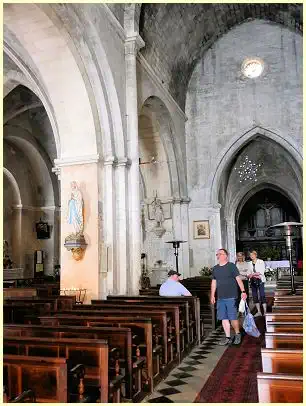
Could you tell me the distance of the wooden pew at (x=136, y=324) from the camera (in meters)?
5.72

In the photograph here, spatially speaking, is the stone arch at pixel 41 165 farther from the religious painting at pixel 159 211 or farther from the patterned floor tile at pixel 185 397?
the patterned floor tile at pixel 185 397

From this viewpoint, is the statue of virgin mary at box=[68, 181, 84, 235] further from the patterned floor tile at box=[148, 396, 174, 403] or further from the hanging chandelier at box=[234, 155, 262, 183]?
the hanging chandelier at box=[234, 155, 262, 183]

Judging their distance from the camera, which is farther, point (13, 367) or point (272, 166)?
point (272, 166)

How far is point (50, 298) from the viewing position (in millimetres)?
8867

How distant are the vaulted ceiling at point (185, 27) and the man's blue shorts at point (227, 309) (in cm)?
957

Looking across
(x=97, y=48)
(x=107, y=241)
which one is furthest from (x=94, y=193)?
(x=97, y=48)

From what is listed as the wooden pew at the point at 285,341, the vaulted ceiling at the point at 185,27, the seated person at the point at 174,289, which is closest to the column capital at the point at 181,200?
the vaulted ceiling at the point at 185,27

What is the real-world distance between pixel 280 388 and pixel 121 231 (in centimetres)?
878

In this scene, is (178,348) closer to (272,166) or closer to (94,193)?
(94,193)

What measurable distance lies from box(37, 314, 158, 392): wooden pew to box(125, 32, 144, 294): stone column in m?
5.36

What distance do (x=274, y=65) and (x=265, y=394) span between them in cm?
1830

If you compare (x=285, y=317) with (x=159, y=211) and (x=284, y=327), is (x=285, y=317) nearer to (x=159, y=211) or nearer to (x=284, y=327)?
(x=284, y=327)

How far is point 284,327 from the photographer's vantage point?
4559 mm

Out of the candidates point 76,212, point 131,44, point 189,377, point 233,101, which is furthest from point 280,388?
point 233,101
